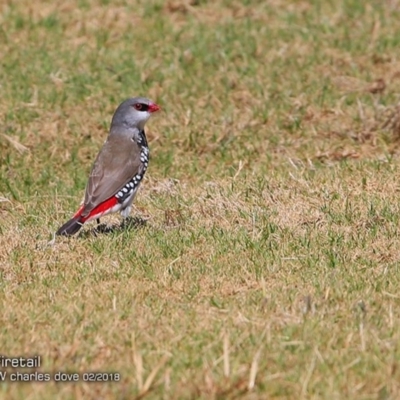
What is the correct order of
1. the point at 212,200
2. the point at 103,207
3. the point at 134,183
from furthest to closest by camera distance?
Answer: the point at 212,200 → the point at 134,183 → the point at 103,207

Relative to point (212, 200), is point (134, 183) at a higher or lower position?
higher

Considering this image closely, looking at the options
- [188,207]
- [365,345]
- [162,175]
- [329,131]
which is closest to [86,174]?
[162,175]

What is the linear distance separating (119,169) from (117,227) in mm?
535

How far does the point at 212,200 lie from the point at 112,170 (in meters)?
0.92

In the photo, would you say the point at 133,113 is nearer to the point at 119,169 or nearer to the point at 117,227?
the point at 119,169

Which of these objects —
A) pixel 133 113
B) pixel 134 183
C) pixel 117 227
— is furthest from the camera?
pixel 133 113

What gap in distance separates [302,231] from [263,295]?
1435 millimetres

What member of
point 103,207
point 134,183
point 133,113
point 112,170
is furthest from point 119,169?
point 133,113

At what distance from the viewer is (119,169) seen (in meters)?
9.10

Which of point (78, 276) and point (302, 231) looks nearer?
point (78, 276)

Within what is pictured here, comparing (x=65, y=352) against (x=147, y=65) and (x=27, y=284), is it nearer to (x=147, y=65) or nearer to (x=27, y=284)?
(x=27, y=284)

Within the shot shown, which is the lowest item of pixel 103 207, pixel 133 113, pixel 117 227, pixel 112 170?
pixel 117 227

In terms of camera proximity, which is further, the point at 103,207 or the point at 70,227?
the point at 103,207

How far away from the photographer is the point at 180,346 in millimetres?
6219
